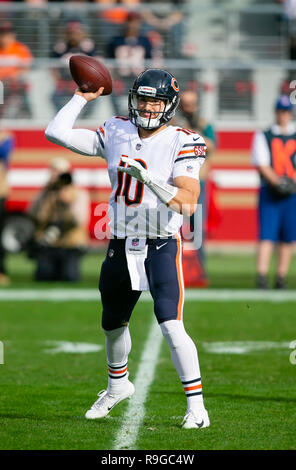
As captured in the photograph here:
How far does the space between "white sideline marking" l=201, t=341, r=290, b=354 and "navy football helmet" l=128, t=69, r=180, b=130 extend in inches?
97.3

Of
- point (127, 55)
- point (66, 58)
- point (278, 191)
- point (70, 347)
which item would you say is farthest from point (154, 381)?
point (127, 55)

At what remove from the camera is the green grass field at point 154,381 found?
13.6ft

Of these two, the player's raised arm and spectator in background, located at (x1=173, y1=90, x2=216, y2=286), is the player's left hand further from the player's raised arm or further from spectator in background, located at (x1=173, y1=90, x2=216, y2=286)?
spectator in background, located at (x1=173, y1=90, x2=216, y2=286)

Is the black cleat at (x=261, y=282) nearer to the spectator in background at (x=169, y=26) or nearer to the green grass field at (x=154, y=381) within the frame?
the green grass field at (x=154, y=381)

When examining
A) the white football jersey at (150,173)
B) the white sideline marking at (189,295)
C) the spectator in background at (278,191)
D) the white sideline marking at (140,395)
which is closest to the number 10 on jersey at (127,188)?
the white football jersey at (150,173)

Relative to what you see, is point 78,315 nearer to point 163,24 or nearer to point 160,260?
point 160,260

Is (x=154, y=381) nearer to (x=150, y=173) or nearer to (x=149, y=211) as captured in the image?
(x=149, y=211)

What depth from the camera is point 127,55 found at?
14.0 metres

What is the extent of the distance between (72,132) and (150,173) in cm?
47

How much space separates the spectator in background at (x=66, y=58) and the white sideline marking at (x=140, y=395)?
7.11m

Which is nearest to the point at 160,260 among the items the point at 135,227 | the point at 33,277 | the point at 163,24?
the point at 135,227

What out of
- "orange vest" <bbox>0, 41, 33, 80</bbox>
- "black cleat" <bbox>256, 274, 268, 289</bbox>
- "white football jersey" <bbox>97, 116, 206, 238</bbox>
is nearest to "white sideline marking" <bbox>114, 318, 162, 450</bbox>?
"white football jersey" <bbox>97, 116, 206, 238</bbox>
